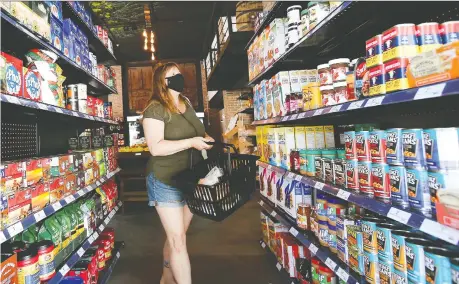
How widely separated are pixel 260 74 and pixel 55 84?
2.12 metres

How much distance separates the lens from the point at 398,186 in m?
1.41

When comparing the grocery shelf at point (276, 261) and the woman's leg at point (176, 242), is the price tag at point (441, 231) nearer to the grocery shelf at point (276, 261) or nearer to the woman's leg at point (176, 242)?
the woman's leg at point (176, 242)

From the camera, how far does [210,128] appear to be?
1158cm

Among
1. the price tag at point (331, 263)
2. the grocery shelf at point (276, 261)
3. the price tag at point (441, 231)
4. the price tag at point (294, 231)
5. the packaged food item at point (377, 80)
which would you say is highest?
→ the packaged food item at point (377, 80)

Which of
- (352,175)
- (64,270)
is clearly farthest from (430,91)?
(64,270)

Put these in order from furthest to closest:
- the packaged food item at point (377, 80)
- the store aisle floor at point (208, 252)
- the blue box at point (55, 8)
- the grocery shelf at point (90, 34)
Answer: the store aisle floor at point (208, 252) → the grocery shelf at point (90, 34) → the blue box at point (55, 8) → the packaged food item at point (377, 80)

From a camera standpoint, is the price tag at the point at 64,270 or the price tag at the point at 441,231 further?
the price tag at the point at 64,270

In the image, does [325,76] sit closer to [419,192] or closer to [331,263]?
[419,192]

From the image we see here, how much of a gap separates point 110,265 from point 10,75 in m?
2.31

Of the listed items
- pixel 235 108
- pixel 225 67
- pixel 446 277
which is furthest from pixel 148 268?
pixel 235 108

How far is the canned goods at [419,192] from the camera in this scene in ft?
4.14

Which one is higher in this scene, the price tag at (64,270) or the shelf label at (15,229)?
the shelf label at (15,229)

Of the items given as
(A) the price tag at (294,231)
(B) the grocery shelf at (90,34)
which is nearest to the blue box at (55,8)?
(B) the grocery shelf at (90,34)

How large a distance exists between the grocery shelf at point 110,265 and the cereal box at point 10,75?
6.35ft
